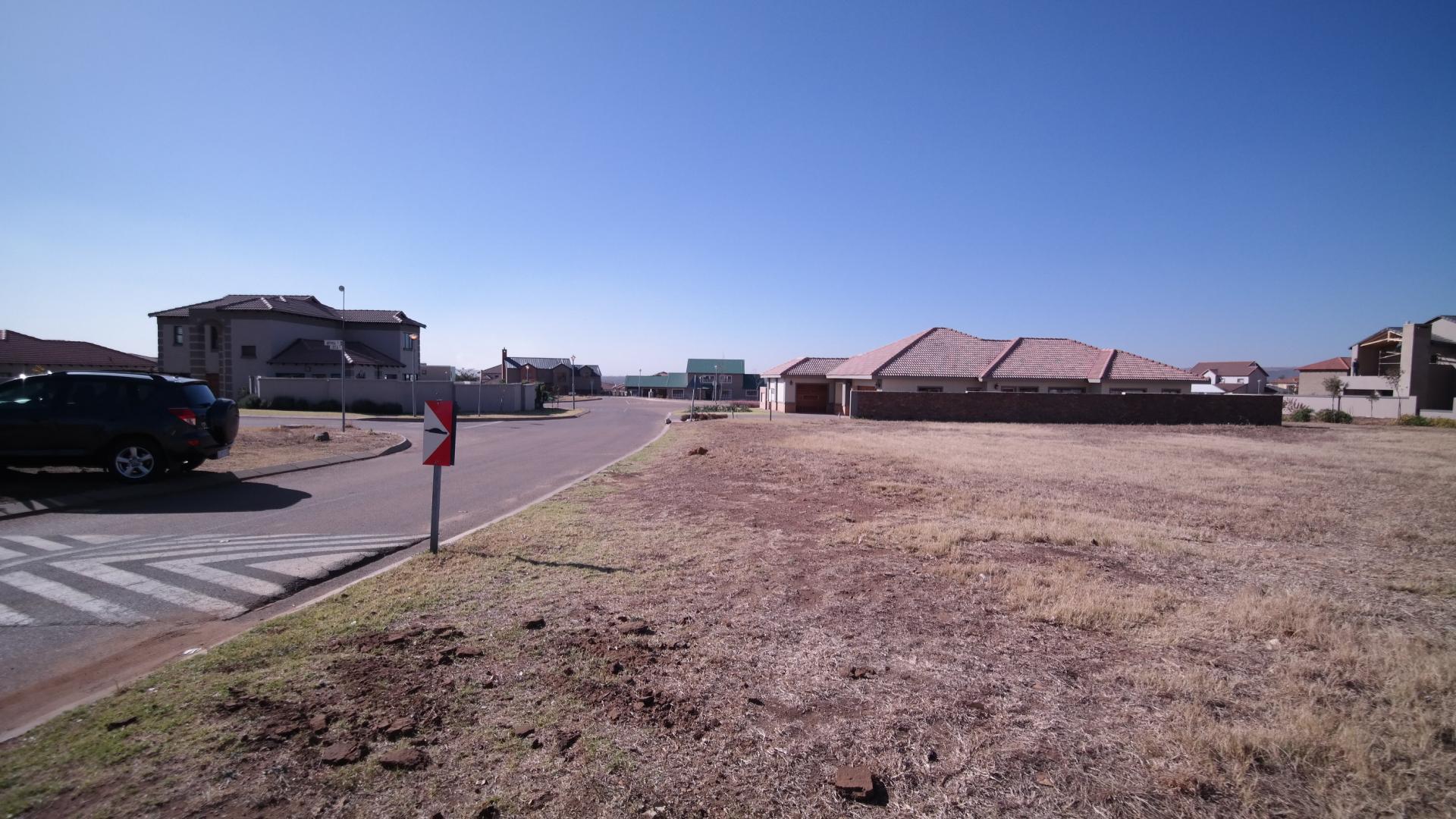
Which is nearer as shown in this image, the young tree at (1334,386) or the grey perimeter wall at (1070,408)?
the grey perimeter wall at (1070,408)

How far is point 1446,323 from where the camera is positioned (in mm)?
55125

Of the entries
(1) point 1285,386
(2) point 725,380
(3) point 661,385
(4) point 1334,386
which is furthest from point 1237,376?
(3) point 661,385

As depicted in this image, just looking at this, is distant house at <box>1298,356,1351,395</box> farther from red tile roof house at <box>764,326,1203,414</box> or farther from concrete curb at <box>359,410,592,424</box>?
concrete curb at <box>359,410,592,424</box>

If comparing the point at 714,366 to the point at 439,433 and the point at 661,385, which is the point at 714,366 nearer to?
the point at 661,385

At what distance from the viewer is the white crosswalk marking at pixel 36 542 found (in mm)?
7027

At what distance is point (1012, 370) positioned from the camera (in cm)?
4456

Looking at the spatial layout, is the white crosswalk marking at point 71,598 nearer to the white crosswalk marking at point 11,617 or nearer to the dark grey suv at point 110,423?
the white crosswalk marking at point 11,617

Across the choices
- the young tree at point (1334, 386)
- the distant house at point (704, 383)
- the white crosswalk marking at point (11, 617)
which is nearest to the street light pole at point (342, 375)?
the white crosswalk marking at point (11, 617)

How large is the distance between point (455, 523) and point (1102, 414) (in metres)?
40.4

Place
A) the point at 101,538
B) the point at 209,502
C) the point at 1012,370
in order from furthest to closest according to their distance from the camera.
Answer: the point at 1012,370, the point at 209,502, the point at 101,538

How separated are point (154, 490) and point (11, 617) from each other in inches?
259

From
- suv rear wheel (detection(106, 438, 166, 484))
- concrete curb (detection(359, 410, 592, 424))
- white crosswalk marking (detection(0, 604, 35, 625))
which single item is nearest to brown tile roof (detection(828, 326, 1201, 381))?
concrete curb (detection(359, 410, 592, 424))

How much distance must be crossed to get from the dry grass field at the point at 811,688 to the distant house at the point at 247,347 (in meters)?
42.2

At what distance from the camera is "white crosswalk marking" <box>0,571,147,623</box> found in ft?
16.9
